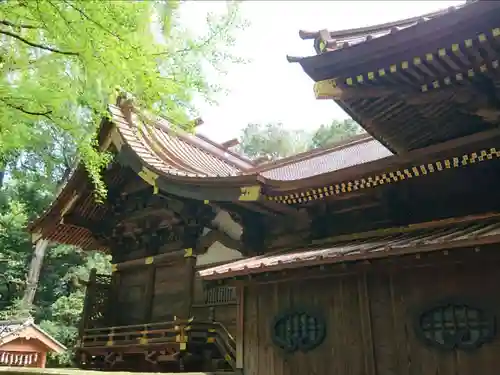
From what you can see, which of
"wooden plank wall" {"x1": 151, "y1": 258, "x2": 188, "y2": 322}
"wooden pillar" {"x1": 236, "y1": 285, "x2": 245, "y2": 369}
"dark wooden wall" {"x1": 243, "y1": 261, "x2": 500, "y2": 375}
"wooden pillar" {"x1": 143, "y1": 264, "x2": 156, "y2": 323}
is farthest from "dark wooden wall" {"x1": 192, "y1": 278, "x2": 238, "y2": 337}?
"dark wooden wall" {"x1": 243, "y1": 261, "x2": 500, "y2": 375}

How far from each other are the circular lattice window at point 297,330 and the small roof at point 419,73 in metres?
2.56

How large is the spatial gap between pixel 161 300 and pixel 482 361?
6254 mm

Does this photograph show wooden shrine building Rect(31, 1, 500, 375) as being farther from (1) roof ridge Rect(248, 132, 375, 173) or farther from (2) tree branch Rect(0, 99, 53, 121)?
(1) roof ridge Rect(248, 132, 375, 173)

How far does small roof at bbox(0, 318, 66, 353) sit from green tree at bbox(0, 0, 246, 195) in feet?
41.3

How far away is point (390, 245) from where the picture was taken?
5.11 metres

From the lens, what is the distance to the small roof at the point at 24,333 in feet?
49.4

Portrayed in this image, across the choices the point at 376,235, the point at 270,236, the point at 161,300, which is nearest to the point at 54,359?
the point at 161,300

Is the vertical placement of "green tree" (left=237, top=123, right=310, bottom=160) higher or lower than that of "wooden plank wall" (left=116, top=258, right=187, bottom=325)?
higher

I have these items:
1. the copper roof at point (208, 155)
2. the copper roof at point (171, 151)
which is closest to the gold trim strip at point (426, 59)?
the copper roof at point (208, 155)

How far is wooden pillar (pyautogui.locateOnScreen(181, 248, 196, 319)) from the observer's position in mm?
8609

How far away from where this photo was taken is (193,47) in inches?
178

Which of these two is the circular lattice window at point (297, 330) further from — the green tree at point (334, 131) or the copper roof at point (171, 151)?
the green tree at point (334, 131)

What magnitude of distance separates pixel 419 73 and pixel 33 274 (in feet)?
81.8

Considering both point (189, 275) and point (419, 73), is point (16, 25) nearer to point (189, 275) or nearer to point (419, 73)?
point (419, 73)
